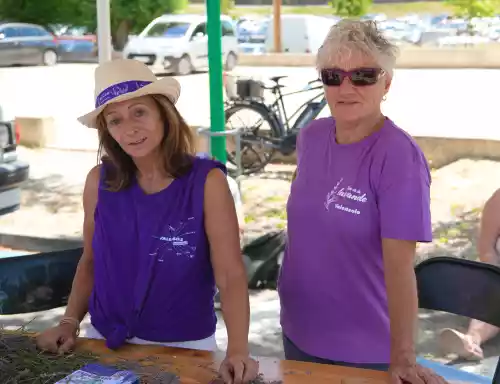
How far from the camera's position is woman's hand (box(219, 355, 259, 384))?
154cm

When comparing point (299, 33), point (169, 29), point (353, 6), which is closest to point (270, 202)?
point (299, 33)

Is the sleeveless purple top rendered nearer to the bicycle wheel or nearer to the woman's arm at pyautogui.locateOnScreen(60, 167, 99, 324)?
the woman's arm at pyautogui.locateOnScreen(60, 167, 99, 324)

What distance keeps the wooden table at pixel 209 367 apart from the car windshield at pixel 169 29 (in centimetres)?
656

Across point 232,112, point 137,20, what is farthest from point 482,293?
point 137,20

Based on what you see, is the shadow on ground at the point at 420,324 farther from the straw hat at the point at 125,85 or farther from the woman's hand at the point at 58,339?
the straw hat at the point at 125,85

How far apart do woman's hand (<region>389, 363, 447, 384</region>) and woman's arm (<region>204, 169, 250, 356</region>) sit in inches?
15.3

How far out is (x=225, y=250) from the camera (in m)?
1.77

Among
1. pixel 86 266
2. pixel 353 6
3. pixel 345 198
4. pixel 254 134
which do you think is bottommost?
pixel 254 134

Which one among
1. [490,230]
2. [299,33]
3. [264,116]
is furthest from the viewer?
[264,116]

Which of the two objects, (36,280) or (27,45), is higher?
(27,45)

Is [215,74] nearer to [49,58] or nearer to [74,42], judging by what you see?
[74,42]

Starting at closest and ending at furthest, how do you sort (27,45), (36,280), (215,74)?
(36,280)
(215,74)
(27,45)

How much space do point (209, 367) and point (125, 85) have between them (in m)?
0.74

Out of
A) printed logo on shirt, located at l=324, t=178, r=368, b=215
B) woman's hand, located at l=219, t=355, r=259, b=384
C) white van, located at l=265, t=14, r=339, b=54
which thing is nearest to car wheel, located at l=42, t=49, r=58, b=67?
white van, located at l=265, t=14, r=339, b=54
